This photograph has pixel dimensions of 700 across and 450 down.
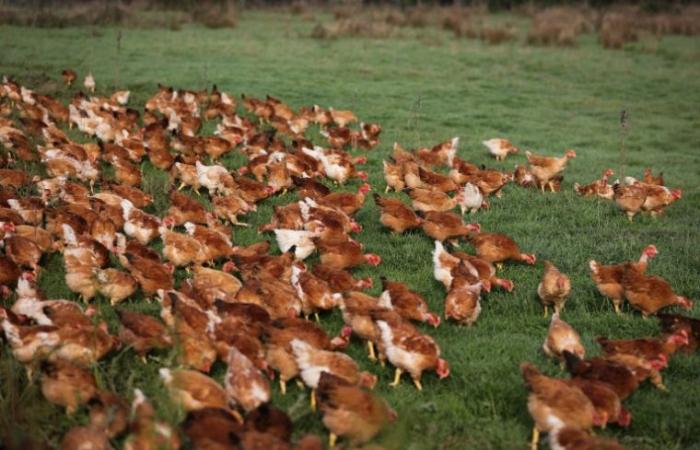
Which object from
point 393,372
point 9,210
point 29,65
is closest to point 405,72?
point 29,65

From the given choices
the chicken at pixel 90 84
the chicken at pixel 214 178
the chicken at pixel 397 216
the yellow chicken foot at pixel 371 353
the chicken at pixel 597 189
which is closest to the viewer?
the yellow chicken foot at pixel 371 353

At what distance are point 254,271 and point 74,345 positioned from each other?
1.97m

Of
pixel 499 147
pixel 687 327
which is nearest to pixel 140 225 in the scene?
pixel 687 327

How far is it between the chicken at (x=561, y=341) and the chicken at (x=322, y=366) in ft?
5.13

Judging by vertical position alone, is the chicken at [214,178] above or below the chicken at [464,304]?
above

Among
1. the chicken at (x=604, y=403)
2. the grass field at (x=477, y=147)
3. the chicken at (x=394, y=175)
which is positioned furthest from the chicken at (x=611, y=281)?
the chicken at (x=394, y=175)

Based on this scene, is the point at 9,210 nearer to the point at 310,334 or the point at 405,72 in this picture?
the point at 310,334

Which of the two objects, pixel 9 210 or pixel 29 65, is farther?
pixel 29 65

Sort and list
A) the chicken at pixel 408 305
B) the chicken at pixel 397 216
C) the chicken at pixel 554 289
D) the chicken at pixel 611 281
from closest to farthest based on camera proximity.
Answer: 1. the chicken at pixel 408 305
2. the chicken at pixel 554 289
3. the chicken at pixel 611 281
4. the chicken at pixel 397 216

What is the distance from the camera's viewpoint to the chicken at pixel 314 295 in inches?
247

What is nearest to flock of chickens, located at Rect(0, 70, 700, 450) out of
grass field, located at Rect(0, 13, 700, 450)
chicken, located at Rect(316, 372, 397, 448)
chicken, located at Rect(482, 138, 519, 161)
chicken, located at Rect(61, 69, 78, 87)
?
chicken, located at Rect(316, 372, 397, 448)

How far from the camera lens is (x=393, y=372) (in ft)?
18.6

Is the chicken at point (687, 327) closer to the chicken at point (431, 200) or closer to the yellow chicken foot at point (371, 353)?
the yellow chicken foot at point (371, 353)

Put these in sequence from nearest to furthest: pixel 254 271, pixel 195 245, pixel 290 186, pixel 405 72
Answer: pixel 254 271
pixel 195 245
pixel 290 186
pixel 405 72
